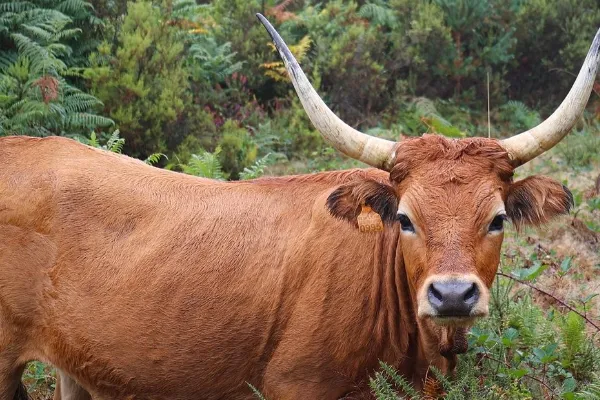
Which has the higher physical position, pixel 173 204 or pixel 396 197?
pixel 396 197

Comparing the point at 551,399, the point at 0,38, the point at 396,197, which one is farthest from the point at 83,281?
the point at 0,38

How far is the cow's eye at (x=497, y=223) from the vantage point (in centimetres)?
478

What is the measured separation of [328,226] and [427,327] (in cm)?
92

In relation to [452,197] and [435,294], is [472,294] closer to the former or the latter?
[435,294]

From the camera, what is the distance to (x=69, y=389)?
6.55 m

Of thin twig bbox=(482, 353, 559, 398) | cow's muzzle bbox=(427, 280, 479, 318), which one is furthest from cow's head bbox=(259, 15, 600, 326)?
thin twig bbox=(482, 353, 559, 398)

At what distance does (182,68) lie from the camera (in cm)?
1281

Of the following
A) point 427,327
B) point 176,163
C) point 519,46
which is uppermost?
point 519,46

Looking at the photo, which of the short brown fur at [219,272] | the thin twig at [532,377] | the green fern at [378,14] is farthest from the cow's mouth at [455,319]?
the green fern at [378,14]

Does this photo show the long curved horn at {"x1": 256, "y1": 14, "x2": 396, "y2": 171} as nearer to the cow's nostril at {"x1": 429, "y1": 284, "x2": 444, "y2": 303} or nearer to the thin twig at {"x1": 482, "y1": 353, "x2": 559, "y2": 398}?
the cow's nostril at {"x1": 429, "y1": 284, "x2": 444, "y2": 303}

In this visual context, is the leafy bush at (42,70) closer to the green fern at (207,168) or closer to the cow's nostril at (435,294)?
the green fern at (207,168)

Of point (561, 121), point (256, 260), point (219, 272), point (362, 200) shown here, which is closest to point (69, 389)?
point (219, 272)

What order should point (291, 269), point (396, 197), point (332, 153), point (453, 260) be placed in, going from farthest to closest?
point (332, 153)
point (291, 269)
point (396, 197)
point (453, 260)

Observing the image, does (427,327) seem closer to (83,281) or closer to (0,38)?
(83,281)
